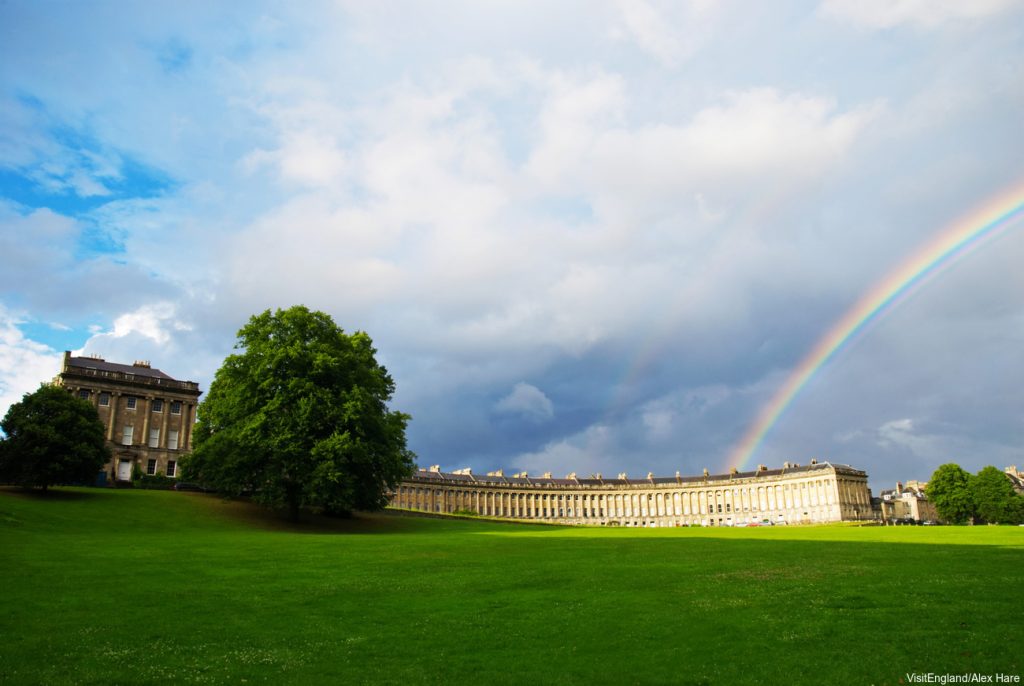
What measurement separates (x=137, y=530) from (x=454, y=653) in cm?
3642

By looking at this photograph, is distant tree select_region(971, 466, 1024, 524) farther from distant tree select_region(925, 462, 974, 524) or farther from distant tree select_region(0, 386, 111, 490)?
distant tree select_region(0, 386, 111, 490)

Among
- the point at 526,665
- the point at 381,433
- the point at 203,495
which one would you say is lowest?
the point at 526,665

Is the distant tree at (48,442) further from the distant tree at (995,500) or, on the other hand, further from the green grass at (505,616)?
the distant tree at (995,500)

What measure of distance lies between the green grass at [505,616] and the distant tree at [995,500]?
325 ft

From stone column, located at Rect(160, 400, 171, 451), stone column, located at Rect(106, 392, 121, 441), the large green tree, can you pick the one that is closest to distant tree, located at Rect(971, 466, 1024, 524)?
the large green tree

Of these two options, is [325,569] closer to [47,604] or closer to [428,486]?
[47,604]

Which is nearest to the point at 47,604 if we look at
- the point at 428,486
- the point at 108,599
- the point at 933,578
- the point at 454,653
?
the point at 108,599

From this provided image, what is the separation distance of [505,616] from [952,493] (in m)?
123

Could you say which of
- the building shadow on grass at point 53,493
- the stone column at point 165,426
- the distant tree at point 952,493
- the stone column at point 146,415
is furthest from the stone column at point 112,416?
the distant tree at point 952,493

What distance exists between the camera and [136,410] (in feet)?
279

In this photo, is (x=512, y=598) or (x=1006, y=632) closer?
(x=1006, y=632)

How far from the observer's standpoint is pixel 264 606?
65.1 feet

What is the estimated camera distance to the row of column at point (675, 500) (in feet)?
559

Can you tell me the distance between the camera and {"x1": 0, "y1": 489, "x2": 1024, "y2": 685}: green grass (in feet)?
47.3
